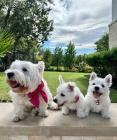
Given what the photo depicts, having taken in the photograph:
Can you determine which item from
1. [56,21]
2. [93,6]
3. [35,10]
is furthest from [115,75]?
[56,21]

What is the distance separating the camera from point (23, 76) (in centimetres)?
202

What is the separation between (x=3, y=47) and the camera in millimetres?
3145

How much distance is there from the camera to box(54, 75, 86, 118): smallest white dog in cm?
224

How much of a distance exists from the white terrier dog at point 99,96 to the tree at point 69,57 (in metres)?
16.6

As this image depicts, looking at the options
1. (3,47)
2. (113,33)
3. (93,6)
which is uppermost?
(93,6)

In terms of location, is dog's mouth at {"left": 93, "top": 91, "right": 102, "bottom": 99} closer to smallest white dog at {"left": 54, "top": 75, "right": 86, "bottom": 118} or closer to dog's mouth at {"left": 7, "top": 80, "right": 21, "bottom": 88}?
smallest white dog at {"left": 54, "top": 75, "right": 86, "bottom": 118}

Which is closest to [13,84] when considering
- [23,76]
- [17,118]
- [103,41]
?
[23,76]

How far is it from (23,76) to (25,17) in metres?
16.7

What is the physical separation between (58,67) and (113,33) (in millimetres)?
10257

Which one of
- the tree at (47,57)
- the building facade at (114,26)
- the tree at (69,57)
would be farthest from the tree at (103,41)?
the building facade at (114,26)

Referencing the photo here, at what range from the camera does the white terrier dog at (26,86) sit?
2003 millimetres

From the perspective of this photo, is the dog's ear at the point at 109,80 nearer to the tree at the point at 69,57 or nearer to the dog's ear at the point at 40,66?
the dog's ear at the point at 40,66

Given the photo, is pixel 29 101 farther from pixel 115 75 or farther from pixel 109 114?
pixel 115 75

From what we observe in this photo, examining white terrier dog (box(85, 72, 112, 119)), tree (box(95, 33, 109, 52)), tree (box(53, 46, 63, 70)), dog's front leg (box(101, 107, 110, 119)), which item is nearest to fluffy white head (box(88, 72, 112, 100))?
white terrier dog (box(85, 72, 112, 119))
